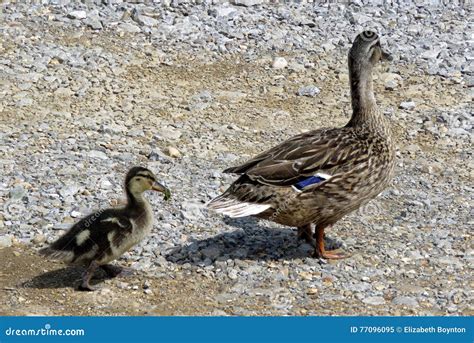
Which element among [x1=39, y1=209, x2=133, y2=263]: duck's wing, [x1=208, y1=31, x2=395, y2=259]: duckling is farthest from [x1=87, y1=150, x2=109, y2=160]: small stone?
[x1=39, y1=209, x2=133, y2=263]: duck's wing

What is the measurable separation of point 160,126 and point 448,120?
3627 mm

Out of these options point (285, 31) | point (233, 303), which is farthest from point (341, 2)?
point (233, 303)

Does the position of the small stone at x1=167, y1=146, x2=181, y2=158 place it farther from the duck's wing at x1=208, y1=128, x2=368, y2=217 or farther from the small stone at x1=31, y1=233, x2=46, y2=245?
the small stone at x1=31, y1=233, x2=46, y2=245

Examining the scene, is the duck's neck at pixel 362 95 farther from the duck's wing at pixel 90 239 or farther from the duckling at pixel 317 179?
the duck's wing at pixel 90 239

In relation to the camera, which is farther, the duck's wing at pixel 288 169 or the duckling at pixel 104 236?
→ the duck's wing at pixel 288 169

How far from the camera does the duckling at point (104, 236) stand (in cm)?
883

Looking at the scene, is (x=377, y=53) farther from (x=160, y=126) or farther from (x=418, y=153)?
(x=160, y=126)

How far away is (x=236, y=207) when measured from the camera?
→ 918cm

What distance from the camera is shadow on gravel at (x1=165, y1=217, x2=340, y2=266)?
31.3ft

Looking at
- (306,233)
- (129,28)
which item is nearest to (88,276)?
(306,233)

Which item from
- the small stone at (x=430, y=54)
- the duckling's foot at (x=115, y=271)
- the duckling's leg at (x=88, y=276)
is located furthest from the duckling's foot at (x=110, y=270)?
the small stone at (x=430, y=54)

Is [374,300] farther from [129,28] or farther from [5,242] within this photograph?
[129,28]

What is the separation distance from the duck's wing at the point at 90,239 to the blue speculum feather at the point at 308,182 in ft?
5.00

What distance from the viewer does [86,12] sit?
15234mm
